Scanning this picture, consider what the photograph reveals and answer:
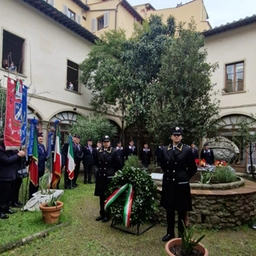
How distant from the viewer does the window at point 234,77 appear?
41.7ft

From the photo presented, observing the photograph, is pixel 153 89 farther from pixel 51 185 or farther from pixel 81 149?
pixel 51 185

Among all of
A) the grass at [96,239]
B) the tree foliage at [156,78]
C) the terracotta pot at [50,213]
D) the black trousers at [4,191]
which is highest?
the tree foliage at [156,78]

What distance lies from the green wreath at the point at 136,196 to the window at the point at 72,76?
9.93 m

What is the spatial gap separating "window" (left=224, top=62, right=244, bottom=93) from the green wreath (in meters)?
10.8

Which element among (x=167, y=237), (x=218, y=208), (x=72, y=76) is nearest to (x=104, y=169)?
(x=167, y=237)

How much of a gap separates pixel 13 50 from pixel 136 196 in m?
9.70

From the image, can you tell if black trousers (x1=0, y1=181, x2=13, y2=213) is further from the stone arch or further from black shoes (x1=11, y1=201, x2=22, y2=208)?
the stone arch

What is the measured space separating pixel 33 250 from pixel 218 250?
2.87 meters

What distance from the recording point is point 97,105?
1395 centimetres

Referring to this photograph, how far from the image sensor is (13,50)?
10539mm

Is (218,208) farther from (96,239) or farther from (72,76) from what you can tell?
(72,76)

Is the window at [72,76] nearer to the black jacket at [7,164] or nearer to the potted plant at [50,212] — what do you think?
the black jacket at [7,164]

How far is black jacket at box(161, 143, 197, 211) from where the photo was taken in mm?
3738

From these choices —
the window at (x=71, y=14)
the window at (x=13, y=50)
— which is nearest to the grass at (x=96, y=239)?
the window at (x=13, y=50)
